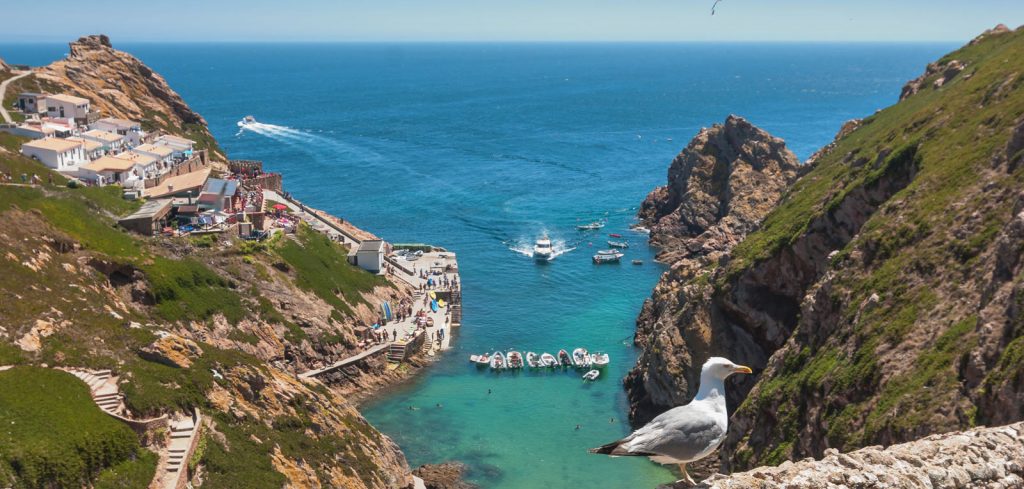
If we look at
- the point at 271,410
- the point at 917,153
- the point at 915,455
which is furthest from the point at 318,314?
the point at 915,455

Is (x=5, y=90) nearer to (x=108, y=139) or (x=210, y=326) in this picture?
(x=108, y=139)

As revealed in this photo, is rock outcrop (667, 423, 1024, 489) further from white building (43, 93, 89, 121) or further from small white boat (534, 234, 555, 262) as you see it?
white building (43, 93, 89, 121)

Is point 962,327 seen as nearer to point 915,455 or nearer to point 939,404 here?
point 939,404

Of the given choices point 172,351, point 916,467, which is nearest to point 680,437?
point 916,467

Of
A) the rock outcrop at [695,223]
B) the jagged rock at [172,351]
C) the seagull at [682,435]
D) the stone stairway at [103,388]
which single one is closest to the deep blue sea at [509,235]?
the rock outcrop at [695,223]

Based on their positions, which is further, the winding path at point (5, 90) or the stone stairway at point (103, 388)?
the winding path at point (5, 90)

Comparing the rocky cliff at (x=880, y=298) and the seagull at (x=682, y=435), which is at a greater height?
the seagull at (x=682, y=435)

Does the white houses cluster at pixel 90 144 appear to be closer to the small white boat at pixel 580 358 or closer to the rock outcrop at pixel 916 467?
the small white boat at pixel 580 358
